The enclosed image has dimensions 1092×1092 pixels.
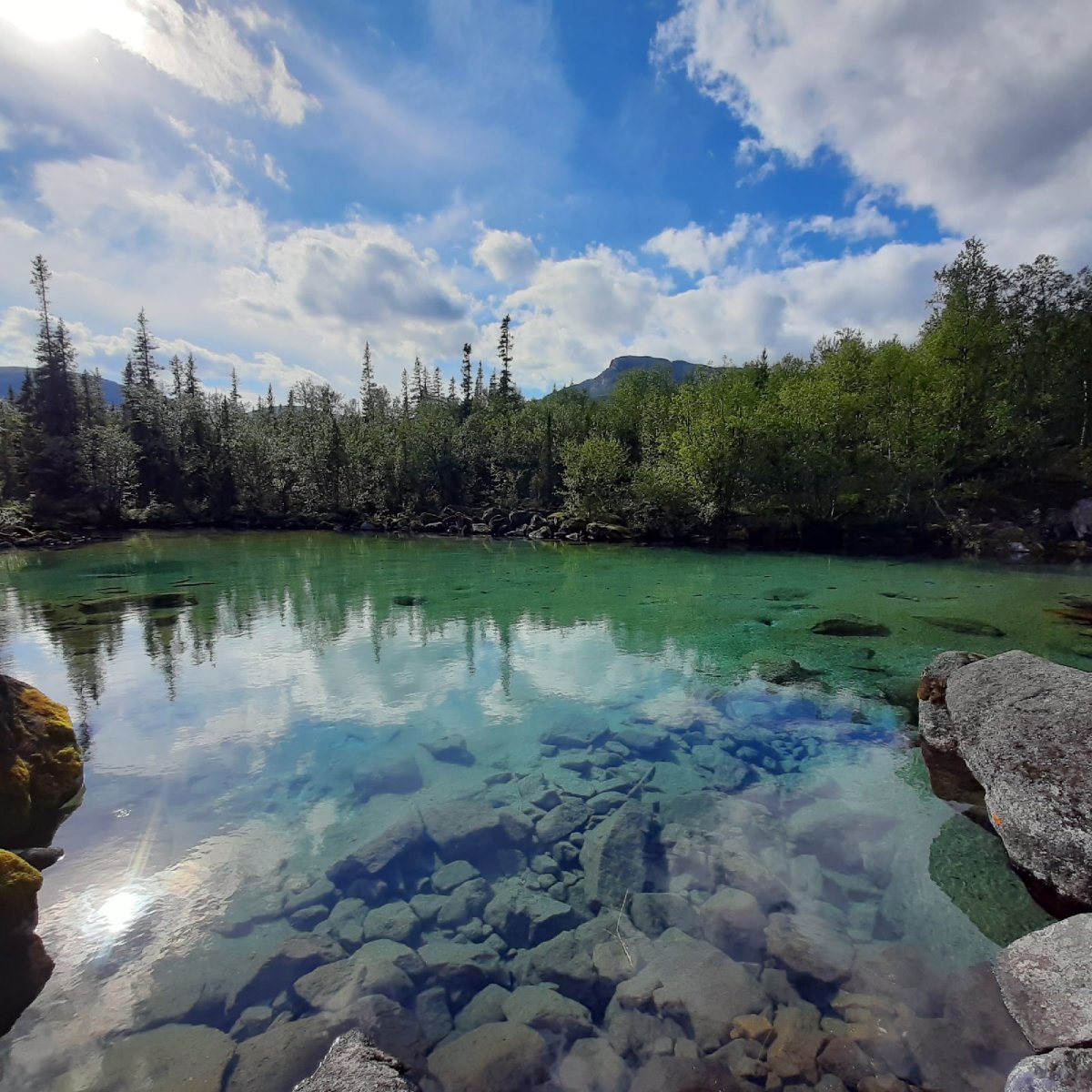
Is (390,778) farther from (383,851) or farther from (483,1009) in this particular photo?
(483,1009)

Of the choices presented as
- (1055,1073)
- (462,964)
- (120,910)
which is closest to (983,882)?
(1055,1073)

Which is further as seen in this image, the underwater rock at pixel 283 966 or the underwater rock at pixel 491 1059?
the underwater rock at pixel 283 966

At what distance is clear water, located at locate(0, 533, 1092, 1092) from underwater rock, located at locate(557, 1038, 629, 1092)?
0.09 ft

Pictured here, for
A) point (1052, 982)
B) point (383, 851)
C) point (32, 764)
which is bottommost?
point (383, 851)

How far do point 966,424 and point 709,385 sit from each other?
52.5ft

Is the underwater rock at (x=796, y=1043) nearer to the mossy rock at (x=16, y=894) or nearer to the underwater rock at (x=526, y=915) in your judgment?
the underwater rock at (x=526, y=915)

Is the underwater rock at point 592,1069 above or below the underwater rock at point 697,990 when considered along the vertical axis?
below

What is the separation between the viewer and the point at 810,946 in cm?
505

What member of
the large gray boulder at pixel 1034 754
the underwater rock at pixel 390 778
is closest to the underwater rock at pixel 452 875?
the underwater rock at pixel 390 778

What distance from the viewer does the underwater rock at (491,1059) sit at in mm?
3939

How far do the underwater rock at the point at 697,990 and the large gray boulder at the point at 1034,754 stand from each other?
3.14 metres

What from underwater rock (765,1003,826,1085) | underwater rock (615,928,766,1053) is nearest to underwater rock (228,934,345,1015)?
underwater rock (615,928,766,1053)

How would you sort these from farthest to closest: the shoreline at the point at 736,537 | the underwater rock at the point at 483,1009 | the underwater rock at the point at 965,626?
1. the shoreline at the point at 736,537
2. the underwater rock at the point at 965,626
3. the underwater rock at the point at 483,1009

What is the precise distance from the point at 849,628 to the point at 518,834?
43.2 feet
